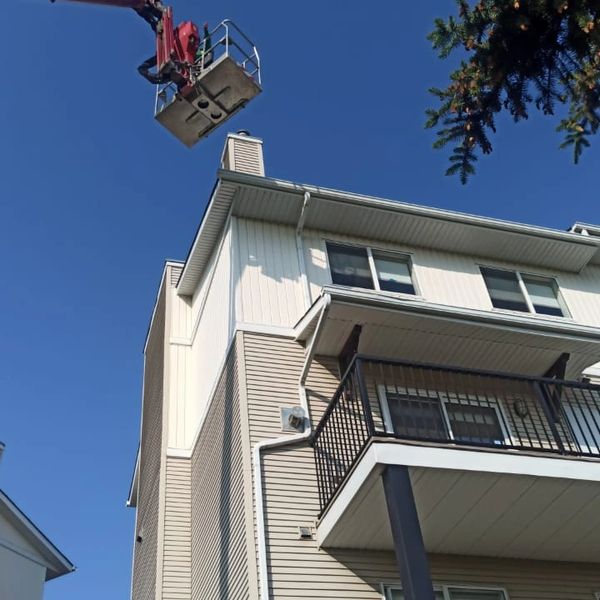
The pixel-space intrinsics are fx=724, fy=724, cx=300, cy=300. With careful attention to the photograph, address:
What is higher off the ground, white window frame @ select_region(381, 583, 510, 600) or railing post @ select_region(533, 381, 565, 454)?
railing post @ select_region(533, 381, 565, 454)

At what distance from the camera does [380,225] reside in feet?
45.0

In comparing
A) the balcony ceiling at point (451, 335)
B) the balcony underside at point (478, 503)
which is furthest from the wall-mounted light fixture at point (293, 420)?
the balcony underside at point (478, 503)

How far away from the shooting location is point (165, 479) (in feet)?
40.5

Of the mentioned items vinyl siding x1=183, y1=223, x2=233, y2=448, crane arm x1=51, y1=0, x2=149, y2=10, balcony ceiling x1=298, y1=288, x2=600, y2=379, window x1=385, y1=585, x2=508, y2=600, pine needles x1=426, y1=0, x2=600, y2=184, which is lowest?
window x1=385, y1=585, x2=508, y2=600

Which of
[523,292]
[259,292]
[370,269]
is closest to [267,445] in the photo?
[259,292]

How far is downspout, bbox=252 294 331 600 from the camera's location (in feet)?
27.4

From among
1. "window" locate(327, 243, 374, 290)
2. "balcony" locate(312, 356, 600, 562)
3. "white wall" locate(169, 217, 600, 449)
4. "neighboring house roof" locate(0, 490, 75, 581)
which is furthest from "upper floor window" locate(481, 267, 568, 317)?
"neighboring house roof" locate(0, 490, 75, 581)

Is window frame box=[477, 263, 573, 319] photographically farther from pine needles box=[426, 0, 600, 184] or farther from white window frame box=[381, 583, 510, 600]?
pine needles box=[426, 0, 600, 184]

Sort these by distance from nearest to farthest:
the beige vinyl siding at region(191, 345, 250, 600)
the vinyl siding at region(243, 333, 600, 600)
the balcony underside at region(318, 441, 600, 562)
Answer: the balcony underside at region(318, 441, 600, 562) < the vinyl siding at region(243, 333, 600, 600) < the beige vinyl siding at region(191, 345, 250, 600)

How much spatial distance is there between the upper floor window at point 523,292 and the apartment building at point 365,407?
0.13ft

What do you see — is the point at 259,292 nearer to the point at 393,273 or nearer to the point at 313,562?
the point at 393,273

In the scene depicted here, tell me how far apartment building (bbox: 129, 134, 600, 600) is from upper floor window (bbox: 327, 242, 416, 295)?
0.05 m

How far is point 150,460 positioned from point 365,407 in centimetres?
791

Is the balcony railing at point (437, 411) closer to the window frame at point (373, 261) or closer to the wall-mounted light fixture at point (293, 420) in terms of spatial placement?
the wall-mounted light fixture at point (293, 420)
